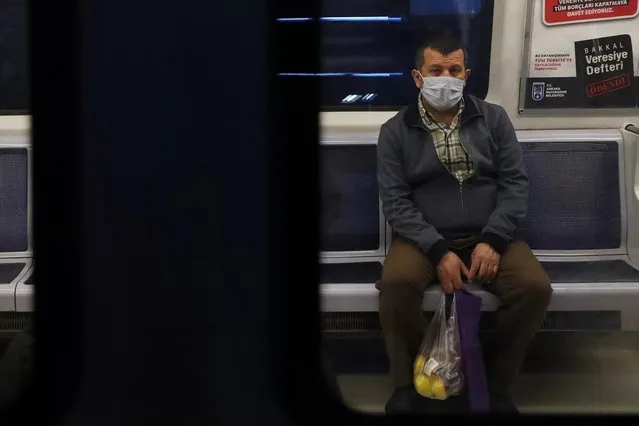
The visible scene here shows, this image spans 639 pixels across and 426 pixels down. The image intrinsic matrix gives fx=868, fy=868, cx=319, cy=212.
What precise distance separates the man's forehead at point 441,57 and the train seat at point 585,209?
2.32ft

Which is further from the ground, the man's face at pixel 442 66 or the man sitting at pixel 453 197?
the man's face at pixel 442 66

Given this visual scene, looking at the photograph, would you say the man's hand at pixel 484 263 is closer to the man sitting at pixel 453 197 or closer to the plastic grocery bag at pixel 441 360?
the man sitting at pixel 453 197

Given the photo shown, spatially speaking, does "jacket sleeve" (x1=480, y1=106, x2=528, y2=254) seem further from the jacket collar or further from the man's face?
the man's face

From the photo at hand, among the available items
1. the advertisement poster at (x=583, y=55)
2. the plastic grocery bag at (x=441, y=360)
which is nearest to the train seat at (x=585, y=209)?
the advertisement poster at (x=583, y=55)

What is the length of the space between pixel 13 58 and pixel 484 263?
1.54 m

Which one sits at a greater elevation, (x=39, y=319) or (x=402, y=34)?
(x=402, y=34)

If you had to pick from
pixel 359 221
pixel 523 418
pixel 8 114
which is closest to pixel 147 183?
pixel 8 114

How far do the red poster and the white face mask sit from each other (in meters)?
0.96

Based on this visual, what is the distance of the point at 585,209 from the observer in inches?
133

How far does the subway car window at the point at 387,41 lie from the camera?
225 cm

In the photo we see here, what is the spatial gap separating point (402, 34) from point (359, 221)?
647mm

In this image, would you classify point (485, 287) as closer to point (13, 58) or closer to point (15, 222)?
point (15, 222)

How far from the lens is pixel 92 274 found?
1.70 m

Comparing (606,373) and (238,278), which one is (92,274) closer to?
(238,278)
